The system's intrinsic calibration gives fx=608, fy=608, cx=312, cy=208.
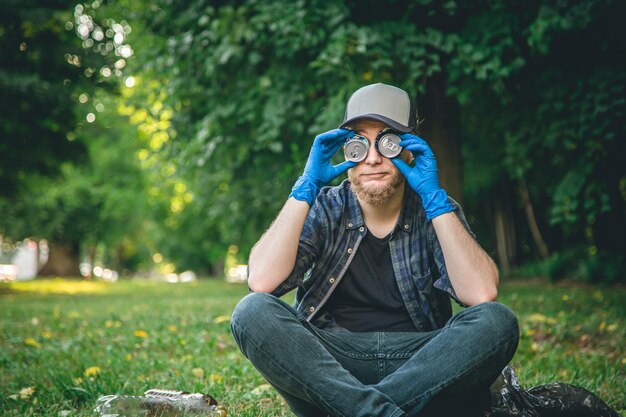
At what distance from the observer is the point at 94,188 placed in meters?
21.1

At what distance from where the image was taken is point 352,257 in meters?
2.97

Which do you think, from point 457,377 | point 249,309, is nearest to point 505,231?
point 457,377

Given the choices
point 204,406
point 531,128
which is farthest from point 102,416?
point 531,128

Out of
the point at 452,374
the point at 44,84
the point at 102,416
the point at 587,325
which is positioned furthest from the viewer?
the point at 44,84

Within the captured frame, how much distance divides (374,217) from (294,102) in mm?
3891

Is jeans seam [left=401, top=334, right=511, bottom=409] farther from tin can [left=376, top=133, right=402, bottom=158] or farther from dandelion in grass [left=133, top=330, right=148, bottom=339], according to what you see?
dandelion in grass [left=133, top=330, right=148, bottom=339]

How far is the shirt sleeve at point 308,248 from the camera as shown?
9.53 feet

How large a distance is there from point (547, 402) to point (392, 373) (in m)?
0.91

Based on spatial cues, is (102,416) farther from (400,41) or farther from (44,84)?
(44,84)

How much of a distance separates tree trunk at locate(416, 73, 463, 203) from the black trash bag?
4414mm

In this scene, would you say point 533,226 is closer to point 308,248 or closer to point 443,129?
point 443,129

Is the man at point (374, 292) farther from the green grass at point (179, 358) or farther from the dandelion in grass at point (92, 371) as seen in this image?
the dandelion in grass at point (92, 371)

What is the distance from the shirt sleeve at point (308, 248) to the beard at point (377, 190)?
23 cm

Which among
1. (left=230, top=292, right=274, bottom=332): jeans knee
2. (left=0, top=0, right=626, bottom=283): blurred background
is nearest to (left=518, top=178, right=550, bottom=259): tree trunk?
(left=0, top=0, right=626, bottom=283): blurred background
